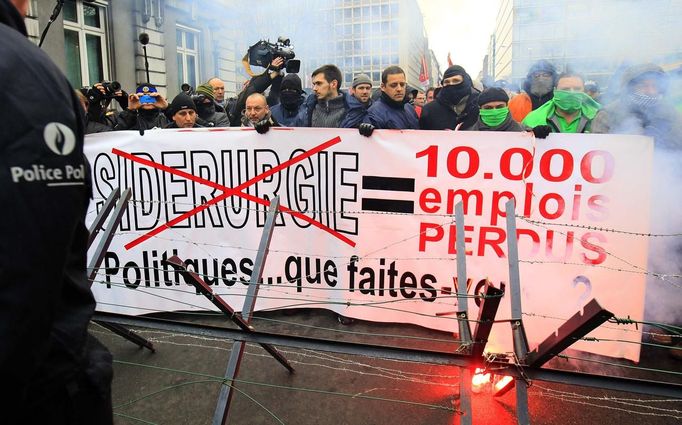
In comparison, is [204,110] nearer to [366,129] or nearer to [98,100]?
[98,100]

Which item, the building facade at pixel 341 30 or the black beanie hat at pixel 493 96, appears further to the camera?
the building facade at pixel 341 30

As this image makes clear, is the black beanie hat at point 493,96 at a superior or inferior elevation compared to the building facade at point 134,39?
inferior

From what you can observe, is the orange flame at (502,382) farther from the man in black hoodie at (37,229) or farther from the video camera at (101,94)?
the video camera at (101,94)

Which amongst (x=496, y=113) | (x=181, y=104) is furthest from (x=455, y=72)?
(x=181, y=104)

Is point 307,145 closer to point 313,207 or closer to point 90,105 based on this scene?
point 313,207

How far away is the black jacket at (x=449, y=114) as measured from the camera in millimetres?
4332

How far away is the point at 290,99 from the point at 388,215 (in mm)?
1821

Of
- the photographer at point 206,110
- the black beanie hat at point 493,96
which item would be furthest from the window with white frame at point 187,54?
the black beanie hat at point 493,96

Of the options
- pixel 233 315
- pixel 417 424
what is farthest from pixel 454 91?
pixel 233 315

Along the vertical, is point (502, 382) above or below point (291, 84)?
below

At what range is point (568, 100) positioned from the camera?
3713mm

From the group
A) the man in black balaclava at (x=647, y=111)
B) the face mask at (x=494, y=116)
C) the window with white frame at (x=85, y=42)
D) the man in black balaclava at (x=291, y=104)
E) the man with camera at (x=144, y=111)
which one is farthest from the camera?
the window with white frame at (x=85, y=42)

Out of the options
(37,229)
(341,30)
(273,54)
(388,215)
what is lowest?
(388,215)

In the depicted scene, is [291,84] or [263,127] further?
[291,84]
